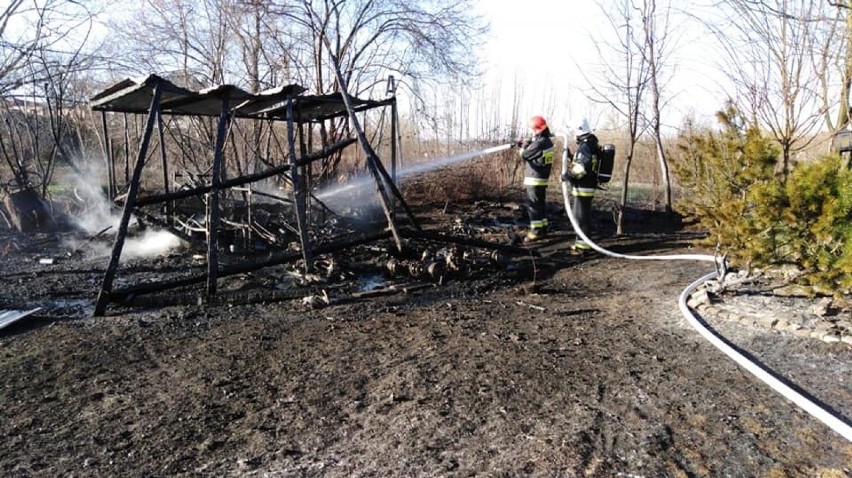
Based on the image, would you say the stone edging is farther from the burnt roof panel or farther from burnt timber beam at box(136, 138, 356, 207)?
the burnt roof panel

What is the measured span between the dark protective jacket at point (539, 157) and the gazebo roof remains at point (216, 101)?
251cm

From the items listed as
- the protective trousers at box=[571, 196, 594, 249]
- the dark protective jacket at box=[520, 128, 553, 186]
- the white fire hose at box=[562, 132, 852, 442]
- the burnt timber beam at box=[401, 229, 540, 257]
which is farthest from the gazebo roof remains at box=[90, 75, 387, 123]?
the white fire hose at box=[562, 132, 852, 442]

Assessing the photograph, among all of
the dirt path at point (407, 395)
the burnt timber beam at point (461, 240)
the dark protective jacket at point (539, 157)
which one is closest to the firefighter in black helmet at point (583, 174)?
the dark protective jacket at point (539, 157)

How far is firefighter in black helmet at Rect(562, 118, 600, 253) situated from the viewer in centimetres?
852

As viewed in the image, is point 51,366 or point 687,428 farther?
point 51,366

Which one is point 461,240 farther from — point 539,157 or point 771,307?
point 771,307

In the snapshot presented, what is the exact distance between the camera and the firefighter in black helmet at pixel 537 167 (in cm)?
902

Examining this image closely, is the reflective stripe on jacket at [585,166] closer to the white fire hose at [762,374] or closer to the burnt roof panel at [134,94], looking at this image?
the white fire hose at [762,374]

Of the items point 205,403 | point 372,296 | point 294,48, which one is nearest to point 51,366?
point 205,403

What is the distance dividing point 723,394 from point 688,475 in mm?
1079

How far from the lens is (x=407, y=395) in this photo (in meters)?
3.54

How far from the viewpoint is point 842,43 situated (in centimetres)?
596

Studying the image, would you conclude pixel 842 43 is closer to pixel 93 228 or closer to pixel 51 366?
pixel 51 366

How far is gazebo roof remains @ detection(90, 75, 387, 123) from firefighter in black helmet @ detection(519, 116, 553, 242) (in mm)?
2561
